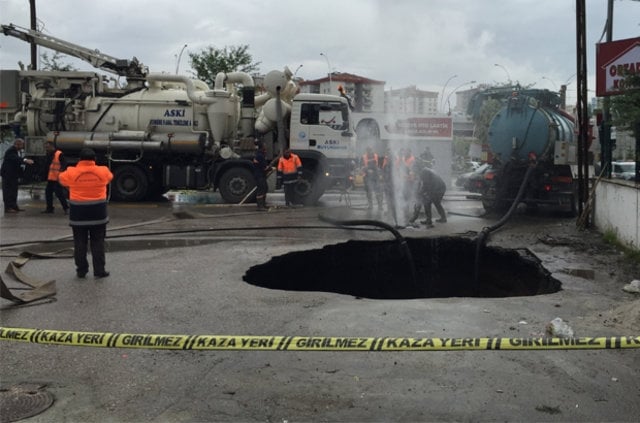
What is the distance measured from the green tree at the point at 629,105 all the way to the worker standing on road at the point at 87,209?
24.1 ft

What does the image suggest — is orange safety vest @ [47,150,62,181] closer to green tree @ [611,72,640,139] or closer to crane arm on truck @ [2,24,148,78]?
crane arm on truck @ [2,24,148,78]

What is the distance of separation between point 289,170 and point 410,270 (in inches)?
239

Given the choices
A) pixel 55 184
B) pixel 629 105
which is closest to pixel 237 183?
pixel 55 184

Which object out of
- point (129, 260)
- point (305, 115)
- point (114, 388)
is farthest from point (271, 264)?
point (305, 115)

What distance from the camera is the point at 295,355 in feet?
15.0

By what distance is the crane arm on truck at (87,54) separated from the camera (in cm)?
1769

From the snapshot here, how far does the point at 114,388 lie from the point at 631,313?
4426mm

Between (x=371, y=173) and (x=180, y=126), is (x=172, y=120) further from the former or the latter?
(x=371, y=173)

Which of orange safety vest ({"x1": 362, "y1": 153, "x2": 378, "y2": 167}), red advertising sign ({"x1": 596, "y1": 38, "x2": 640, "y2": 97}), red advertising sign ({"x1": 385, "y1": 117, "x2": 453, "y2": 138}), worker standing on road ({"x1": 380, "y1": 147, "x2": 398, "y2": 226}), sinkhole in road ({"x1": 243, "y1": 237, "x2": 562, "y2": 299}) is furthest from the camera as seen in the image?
red advertising sign ({"x1": 385, "y1": 117, "x2": 453, "y2": 138})

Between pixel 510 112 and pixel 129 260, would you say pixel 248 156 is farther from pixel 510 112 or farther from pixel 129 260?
pixel 129 260

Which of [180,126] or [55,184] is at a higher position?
[180,126]

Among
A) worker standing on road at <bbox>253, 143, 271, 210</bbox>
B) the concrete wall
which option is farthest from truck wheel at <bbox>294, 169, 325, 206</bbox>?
the concrete wall

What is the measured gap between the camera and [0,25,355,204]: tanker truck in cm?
1612

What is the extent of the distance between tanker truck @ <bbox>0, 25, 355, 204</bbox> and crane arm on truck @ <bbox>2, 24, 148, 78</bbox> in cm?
8
